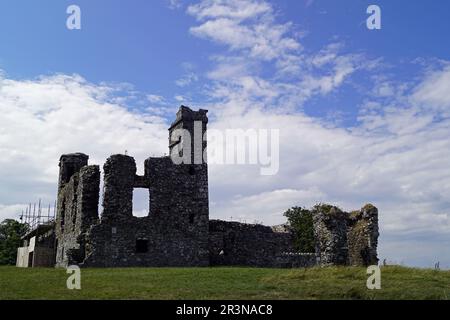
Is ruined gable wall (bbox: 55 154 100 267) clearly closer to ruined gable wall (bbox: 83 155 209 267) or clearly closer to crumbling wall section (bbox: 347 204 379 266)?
ruined gable wall (bbox: 83 155 209 267)

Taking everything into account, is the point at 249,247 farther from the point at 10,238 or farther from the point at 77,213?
the point at 10,238

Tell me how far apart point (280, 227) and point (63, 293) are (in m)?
29.5

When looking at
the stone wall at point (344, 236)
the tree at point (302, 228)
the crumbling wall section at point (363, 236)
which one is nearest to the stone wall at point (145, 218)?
the stone wall at point (344, 236)

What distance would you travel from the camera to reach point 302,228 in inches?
2805

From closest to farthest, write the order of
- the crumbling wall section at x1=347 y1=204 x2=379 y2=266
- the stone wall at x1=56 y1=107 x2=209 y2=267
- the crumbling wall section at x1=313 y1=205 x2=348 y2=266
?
1. the crumbling wall section at x1=313 y1=205 x2=348 y2=266
2. the crumbling wall section at x1=347 y1=204 x2=379 y2=266
3. the stone wall at x1=56 y1=107 x2=209 y2=267

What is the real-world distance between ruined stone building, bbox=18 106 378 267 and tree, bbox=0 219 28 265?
30718mm

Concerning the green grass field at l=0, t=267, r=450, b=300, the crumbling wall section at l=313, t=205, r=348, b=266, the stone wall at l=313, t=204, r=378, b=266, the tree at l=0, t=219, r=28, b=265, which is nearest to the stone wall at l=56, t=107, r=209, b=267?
the crumbling wall section at l=313, t=205, r=348, b=266

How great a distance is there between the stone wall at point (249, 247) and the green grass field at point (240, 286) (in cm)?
1640

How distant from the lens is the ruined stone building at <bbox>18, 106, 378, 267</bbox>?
35.9 metres

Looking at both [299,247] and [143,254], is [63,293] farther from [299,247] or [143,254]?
[299,247]

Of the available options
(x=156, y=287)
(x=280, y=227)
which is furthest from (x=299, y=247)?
(x=156, y=287)

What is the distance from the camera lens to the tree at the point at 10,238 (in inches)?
2778

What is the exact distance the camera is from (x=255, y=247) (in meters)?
42.8

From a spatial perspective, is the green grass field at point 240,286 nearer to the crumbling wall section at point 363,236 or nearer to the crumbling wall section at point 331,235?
the crumbling wall section at point 331,235
